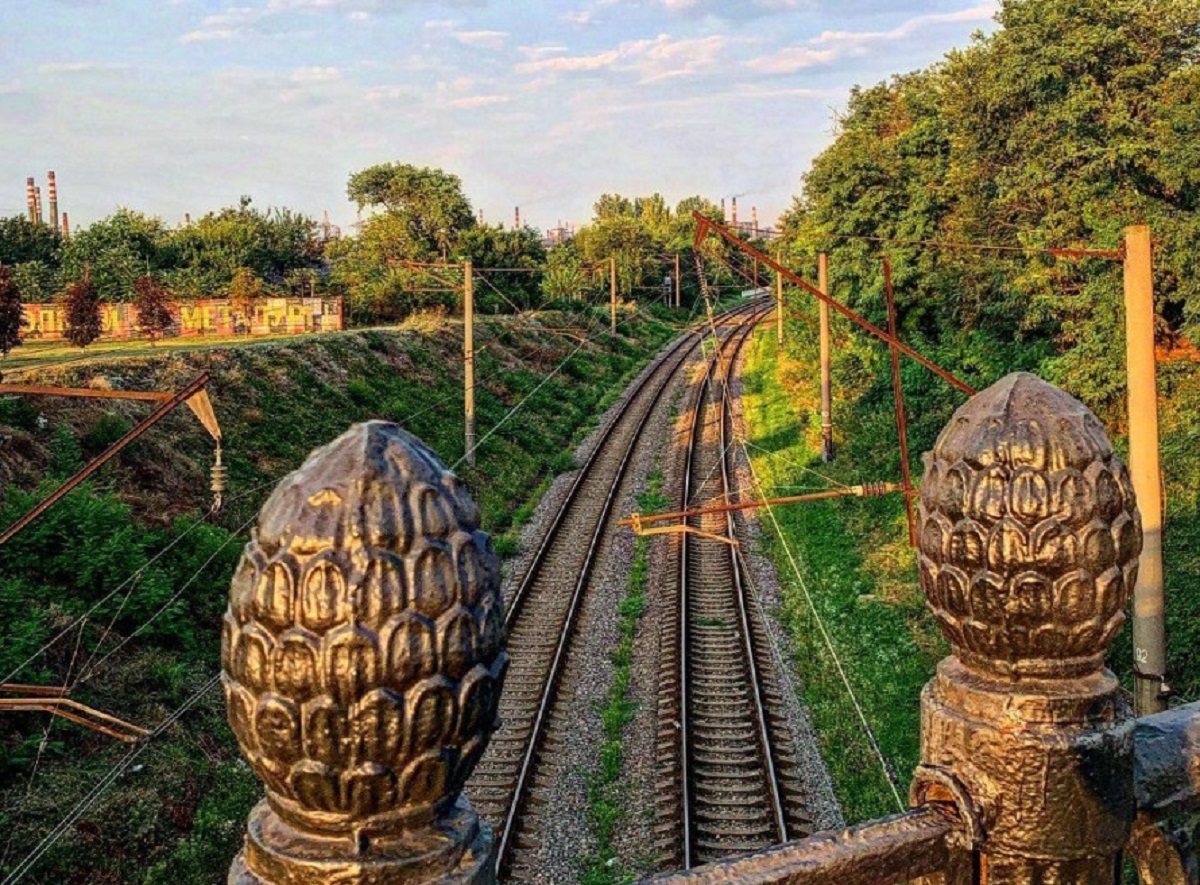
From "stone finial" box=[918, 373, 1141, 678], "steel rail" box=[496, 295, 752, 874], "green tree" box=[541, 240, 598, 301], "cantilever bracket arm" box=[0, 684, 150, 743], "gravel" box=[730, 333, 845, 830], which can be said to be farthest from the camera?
"green tree" box=[541, 240, 598, 301]

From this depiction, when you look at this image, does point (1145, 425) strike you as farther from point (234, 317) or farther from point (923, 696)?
point (234, 317)

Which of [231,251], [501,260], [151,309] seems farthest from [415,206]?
[151,309]

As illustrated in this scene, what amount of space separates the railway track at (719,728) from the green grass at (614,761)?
0.44 metres

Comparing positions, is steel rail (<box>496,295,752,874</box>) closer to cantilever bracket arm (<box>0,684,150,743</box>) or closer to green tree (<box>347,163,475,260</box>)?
cantilever bracket arm (<box>0,684,150,743</box>)

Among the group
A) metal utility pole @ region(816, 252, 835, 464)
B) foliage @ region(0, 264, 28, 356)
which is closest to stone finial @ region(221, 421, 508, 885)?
metal utility pole @ region(816, 252, 835, 464)

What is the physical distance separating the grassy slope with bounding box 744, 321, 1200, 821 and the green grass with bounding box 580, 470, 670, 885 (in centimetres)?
221

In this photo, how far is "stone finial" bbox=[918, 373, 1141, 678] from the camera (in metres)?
2.19

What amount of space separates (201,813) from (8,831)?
1.62 meters

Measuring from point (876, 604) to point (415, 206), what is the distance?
157 ft

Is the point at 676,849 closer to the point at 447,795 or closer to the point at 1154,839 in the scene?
the point at 1154,839

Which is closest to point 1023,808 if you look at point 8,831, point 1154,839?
point 1154,839

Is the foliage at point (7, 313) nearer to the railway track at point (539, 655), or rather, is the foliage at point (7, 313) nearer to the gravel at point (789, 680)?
the railway track at point (539, 655)

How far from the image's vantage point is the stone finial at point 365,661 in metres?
1.56

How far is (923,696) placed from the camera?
8.34 ft
